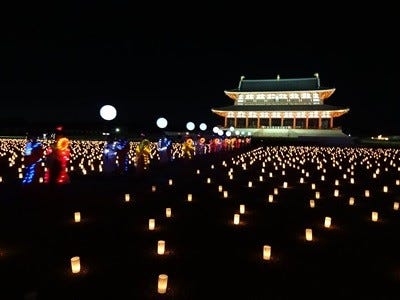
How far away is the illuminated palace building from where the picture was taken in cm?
4222

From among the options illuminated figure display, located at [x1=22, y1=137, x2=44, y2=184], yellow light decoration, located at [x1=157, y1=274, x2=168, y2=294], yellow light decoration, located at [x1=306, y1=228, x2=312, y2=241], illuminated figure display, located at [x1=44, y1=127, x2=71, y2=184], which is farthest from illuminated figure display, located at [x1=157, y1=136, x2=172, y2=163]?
yellow light decoration, located at [x1=157, y1=274, x2=168, y2=294]

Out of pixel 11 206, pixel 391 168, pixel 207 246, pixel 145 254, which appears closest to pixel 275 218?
pixel 207 246

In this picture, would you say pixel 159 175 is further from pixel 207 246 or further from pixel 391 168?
pixel 391 168

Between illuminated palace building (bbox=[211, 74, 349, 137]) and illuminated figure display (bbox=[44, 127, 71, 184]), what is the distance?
115ft

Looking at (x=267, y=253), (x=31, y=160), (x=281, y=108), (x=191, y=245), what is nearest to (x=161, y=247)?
(x=191, y=245)

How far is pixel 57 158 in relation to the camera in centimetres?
821

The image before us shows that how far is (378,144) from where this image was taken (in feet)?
106

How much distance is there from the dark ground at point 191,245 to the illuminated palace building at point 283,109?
1336 inches

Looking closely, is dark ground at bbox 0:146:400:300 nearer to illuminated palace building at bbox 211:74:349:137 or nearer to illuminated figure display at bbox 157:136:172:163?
illuminated figure display at bbox 157:136:172:163

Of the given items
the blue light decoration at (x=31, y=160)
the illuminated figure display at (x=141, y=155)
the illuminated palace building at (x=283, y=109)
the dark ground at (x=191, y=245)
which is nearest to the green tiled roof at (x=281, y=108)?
the illuminated palace building at (x=283, y=109)

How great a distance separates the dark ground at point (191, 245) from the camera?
4098mm

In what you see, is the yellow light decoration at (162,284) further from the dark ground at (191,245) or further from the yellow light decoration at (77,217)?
the yellow light decoration at (77,217)

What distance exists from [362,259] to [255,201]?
3914mm

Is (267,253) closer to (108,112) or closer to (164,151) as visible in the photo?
(108,112)
